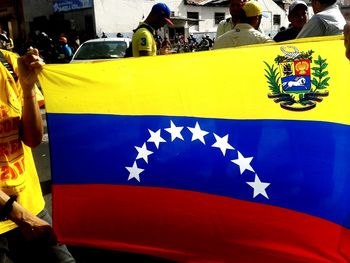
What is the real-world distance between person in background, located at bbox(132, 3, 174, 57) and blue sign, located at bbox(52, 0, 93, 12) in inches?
847

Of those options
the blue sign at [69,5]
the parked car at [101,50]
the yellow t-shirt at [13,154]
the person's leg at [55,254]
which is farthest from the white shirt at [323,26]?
the blue sign at [69,5]

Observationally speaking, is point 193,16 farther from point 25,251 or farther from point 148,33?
point 25,251

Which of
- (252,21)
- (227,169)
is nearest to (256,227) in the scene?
(227,169)

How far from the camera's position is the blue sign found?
2511 centimetres

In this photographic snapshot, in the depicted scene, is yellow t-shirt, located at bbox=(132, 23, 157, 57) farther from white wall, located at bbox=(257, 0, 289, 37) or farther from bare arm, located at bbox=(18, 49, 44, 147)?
white wall, located at bbox=(257, 0, 289, 37)

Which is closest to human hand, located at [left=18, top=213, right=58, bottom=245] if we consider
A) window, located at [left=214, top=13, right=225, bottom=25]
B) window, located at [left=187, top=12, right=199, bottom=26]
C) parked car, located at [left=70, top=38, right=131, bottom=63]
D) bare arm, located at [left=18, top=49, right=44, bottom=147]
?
bare arm, located at [left=18, top=49, right=44, bottom=147]

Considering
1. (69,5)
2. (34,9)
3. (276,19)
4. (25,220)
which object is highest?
(69,5)

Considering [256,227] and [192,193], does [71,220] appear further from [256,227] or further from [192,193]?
[256,227]


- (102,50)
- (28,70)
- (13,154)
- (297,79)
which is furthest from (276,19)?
(13,154)

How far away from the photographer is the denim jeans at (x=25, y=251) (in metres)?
1.83

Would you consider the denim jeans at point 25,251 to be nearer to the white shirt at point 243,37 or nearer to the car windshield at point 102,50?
the white shirt at point 243,37

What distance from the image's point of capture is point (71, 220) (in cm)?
219

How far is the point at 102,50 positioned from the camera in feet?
33.0

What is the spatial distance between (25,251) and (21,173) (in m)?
0.34
